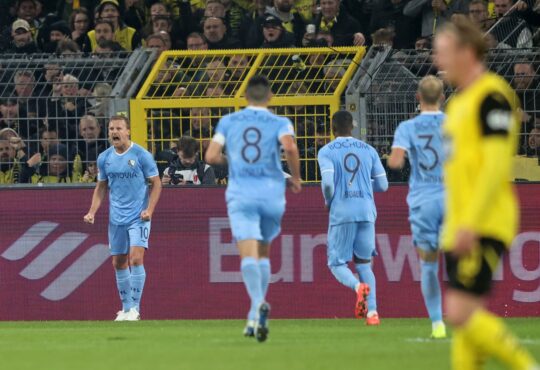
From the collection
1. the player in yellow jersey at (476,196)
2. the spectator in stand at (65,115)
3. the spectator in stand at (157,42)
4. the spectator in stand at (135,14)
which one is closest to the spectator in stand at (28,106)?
the spectator in stand at (65,115)

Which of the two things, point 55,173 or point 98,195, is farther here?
point 55,173

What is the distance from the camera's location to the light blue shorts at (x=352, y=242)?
1566cm

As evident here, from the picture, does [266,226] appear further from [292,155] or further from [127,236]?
[127,236]

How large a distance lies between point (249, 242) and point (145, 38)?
9.75 meters

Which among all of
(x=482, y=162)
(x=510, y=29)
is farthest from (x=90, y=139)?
(x=482, y=162)

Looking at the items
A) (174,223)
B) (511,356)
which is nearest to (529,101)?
(174,223)

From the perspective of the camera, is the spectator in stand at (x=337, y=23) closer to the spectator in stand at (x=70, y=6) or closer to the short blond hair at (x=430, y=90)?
the spectator in stand at (x=70, y=6)

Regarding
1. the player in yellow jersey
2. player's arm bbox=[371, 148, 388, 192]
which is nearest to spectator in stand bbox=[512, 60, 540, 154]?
player's arm bbox=[371, 148, 388, 192]

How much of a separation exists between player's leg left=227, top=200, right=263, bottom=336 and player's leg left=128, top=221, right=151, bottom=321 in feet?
15.6

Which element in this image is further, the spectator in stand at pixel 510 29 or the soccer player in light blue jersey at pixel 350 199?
the spectator in stand at pixel 510 29

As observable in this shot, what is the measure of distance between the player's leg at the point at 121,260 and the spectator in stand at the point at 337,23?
4.74m

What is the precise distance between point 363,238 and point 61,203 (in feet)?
14.2

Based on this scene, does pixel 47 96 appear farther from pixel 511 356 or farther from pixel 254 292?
pixel 511 356

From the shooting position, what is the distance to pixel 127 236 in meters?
16.8
